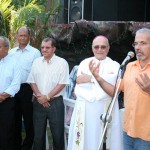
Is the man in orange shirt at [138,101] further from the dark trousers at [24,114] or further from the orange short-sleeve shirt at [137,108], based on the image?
the dark trousers at [24,114]

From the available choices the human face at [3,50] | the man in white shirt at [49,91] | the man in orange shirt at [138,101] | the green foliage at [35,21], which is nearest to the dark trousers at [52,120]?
the man in white shirt at [49,91]

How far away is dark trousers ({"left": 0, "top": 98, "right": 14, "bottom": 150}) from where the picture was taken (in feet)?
14.4

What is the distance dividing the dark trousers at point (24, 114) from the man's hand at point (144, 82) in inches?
94.8

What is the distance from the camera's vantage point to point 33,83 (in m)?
4.42

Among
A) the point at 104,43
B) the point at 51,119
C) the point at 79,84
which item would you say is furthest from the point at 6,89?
the point at 104,43

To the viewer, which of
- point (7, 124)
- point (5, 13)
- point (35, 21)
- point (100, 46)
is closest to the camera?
point (100, 46)

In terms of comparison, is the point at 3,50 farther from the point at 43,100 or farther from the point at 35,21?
the point at 35,21

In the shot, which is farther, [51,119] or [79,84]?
[51,119]

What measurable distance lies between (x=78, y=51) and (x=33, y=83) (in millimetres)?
1621

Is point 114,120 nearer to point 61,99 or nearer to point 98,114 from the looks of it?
point 98,114

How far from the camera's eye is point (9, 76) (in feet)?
14.1

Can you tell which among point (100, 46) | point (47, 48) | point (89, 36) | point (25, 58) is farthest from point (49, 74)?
point (89, 36)

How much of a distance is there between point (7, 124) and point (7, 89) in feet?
1.72

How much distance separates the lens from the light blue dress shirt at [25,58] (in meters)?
4.73
